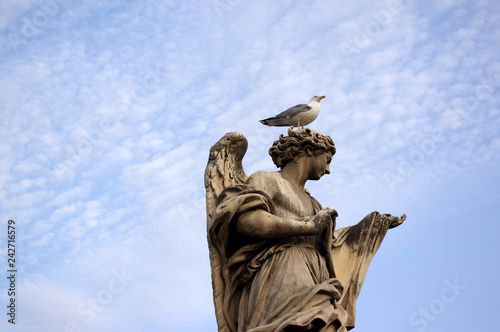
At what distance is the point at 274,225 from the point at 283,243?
12.2 inches

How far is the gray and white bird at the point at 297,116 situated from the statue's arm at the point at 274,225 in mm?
1789

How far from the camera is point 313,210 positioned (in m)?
8.17

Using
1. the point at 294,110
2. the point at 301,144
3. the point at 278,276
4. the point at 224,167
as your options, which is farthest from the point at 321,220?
the point at 294,110

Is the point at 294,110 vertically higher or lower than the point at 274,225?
higher

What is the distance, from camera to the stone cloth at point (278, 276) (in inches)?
275

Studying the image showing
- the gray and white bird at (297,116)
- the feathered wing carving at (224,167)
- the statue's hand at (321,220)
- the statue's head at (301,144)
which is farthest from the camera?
the gray and white bird at (297,116)

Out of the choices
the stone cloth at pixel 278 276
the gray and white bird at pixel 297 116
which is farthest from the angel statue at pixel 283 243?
the gray and white bird at pixel 297 116

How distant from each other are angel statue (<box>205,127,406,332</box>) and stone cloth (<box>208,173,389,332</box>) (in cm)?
1

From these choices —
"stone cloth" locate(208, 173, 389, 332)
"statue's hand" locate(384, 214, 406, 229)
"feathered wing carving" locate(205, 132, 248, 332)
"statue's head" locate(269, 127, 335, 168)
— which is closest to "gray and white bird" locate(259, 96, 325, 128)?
"statue's head" locate(269, 127, 335, 168)

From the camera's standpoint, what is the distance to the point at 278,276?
23.9 ft

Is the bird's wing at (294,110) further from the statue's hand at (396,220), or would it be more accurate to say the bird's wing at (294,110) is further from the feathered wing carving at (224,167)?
the statue's hand at (396,220)

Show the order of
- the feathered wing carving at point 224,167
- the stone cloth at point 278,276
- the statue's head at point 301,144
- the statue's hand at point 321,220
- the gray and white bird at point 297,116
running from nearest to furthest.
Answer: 1. the stone cloth at point 278,276
2. the statue's hand at point 321,220
3. the feathered wing carving at point 224,167
4. the statue's head at point 301,144
5. the gray and white bird at point 297,116

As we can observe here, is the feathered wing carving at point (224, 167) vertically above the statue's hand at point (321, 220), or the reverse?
the feathered wing carving at point (224, 167)

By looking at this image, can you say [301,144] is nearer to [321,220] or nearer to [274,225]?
[321,220]
